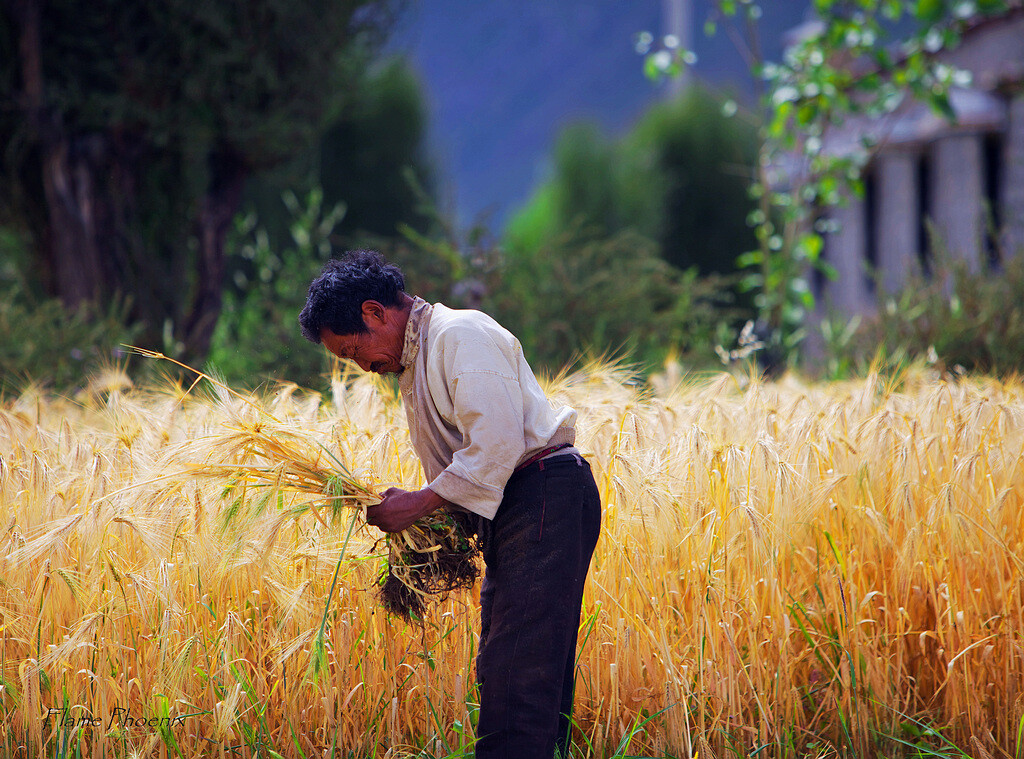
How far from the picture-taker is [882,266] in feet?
38.0

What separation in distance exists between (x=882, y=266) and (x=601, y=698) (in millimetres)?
10351

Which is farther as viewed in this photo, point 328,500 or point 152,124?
point 152,124

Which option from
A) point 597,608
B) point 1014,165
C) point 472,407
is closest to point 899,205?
point 1014,165

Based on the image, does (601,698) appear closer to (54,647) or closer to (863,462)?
(863,462)

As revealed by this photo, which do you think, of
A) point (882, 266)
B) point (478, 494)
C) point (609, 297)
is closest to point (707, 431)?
point (478, 494)

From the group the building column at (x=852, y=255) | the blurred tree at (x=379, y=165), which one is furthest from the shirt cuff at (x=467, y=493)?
the blurred tree at (x=379, y=165)

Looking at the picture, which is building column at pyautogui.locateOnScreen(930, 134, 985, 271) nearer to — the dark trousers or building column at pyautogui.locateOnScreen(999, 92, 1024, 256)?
building column at pyautogui.locateOnScreen(999, 92, 1024, 256)

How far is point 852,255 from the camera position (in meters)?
11.9

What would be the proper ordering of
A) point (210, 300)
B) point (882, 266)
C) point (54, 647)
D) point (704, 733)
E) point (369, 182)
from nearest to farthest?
point (54, 647), point (704, 733), point (210, 300), point (882, 266), point (369, 182)

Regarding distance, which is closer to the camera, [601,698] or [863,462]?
[601,698]

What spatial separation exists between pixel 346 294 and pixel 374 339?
0.14 meters

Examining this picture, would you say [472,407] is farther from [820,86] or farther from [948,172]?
[948,172]

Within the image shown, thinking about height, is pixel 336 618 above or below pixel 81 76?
below

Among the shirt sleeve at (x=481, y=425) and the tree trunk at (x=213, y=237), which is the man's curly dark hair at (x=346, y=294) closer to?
the shirt sleeve at (x=481, y=425)
